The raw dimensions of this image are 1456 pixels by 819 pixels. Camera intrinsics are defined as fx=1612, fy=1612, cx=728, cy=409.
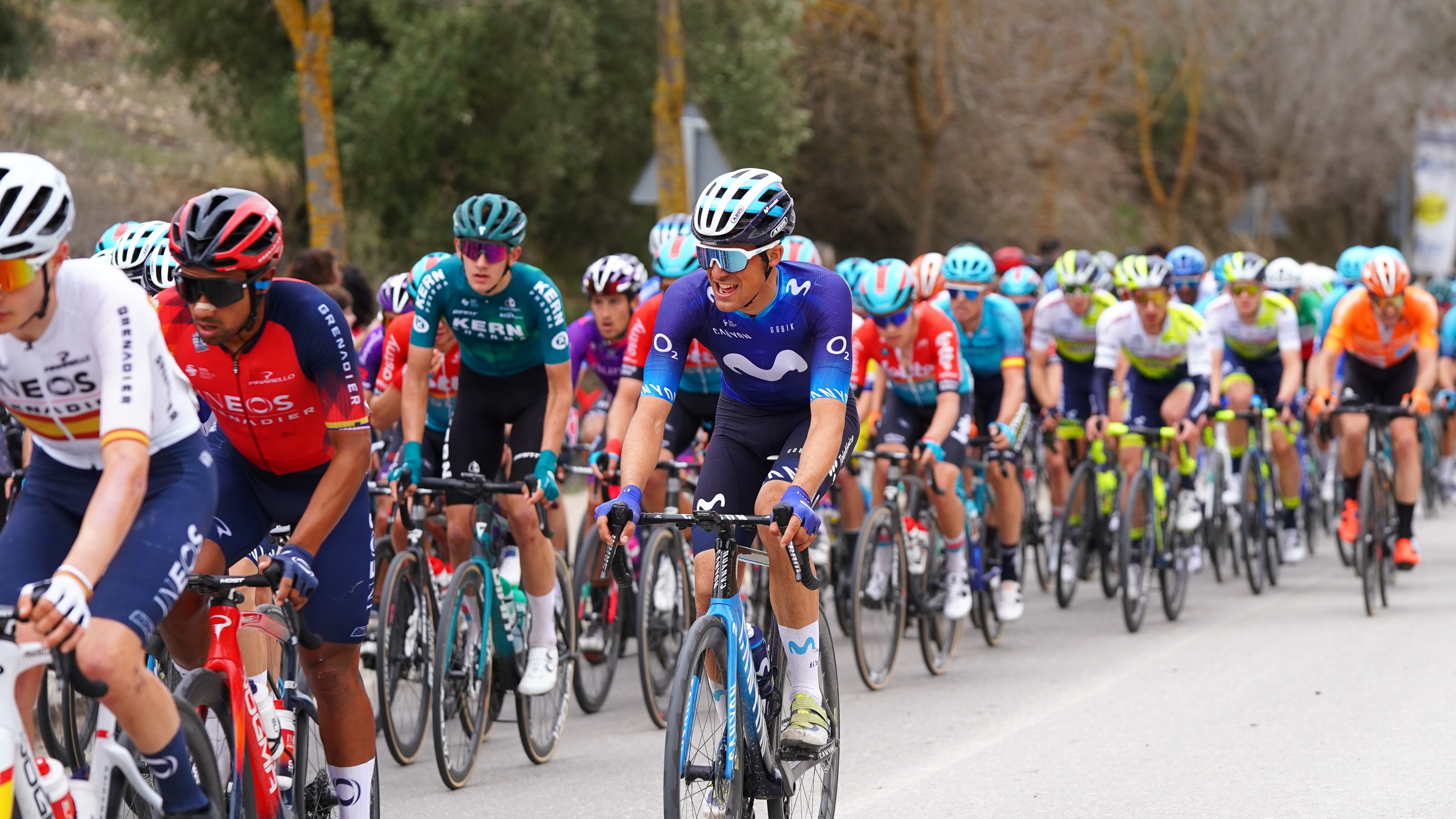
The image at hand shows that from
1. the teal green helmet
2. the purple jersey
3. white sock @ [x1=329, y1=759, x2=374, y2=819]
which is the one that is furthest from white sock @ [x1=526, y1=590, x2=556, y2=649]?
the purple jersey

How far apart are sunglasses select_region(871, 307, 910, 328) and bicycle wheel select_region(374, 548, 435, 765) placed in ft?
10.4

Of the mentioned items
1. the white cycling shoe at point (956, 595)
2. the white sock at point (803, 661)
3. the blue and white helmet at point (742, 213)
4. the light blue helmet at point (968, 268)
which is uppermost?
the light blue helmet at point (968, 268)

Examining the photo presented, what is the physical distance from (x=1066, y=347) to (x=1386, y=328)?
7.36 ft

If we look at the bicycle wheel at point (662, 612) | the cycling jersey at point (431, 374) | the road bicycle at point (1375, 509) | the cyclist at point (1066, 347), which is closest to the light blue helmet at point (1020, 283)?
the cyclist at point (1066, 347)

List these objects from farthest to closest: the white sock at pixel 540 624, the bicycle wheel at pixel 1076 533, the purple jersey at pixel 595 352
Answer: the bicycle wheel at pixel 1076 533 < the purple jersey at pixel 595 352 < the white sock at pixel 540 624

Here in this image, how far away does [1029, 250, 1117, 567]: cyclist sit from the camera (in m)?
11.9

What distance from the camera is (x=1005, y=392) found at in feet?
32.1

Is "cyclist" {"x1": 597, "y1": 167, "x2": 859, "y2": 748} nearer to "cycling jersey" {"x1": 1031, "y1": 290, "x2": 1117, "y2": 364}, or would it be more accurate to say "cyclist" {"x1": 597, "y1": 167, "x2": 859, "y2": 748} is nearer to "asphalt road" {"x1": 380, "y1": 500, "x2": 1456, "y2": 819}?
"asphalt road" {"x1": 380, "y1": 500, "x2": 1456, "y2": 819}

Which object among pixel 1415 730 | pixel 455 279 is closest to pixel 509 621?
pixel 455 279

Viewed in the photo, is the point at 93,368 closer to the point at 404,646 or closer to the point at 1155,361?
the point at 404,646

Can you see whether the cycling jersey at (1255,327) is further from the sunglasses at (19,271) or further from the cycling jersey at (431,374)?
the sunglasses at (19,271)

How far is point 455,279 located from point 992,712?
326 centimetres

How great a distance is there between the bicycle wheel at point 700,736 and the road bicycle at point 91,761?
1.15m

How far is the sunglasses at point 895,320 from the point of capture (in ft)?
28.6
